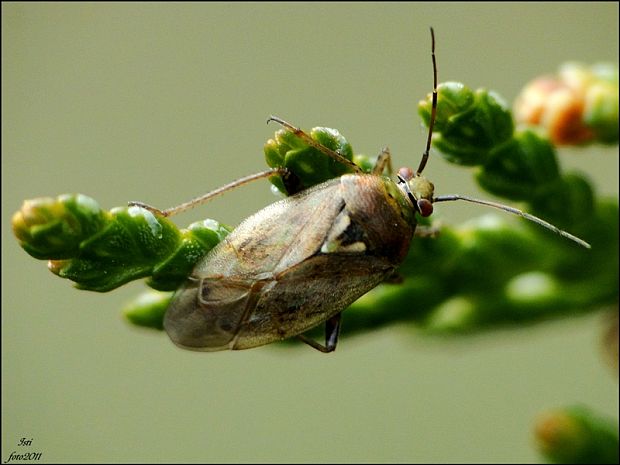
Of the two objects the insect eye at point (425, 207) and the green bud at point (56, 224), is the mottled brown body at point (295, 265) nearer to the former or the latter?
the insect eye at point (425, 207)

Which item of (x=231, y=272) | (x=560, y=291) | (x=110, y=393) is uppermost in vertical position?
(x=231, y=272)

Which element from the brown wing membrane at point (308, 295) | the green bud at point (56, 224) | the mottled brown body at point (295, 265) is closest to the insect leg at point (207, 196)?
the mottled brown body at point (295, 265)

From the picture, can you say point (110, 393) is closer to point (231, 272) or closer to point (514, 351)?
point (514, 351)

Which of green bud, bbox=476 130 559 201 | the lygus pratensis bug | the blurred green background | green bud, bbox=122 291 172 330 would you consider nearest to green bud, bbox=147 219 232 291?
the lygus pratensis bug

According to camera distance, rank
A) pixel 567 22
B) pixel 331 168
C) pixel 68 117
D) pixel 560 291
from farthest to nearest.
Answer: pixel 68 117 → pixel 567 22 → pixel 560 291 → pixel 331 168

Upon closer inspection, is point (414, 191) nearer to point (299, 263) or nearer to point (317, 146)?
point (299, 263)

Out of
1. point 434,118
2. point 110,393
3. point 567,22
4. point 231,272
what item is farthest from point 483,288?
point 567,22
